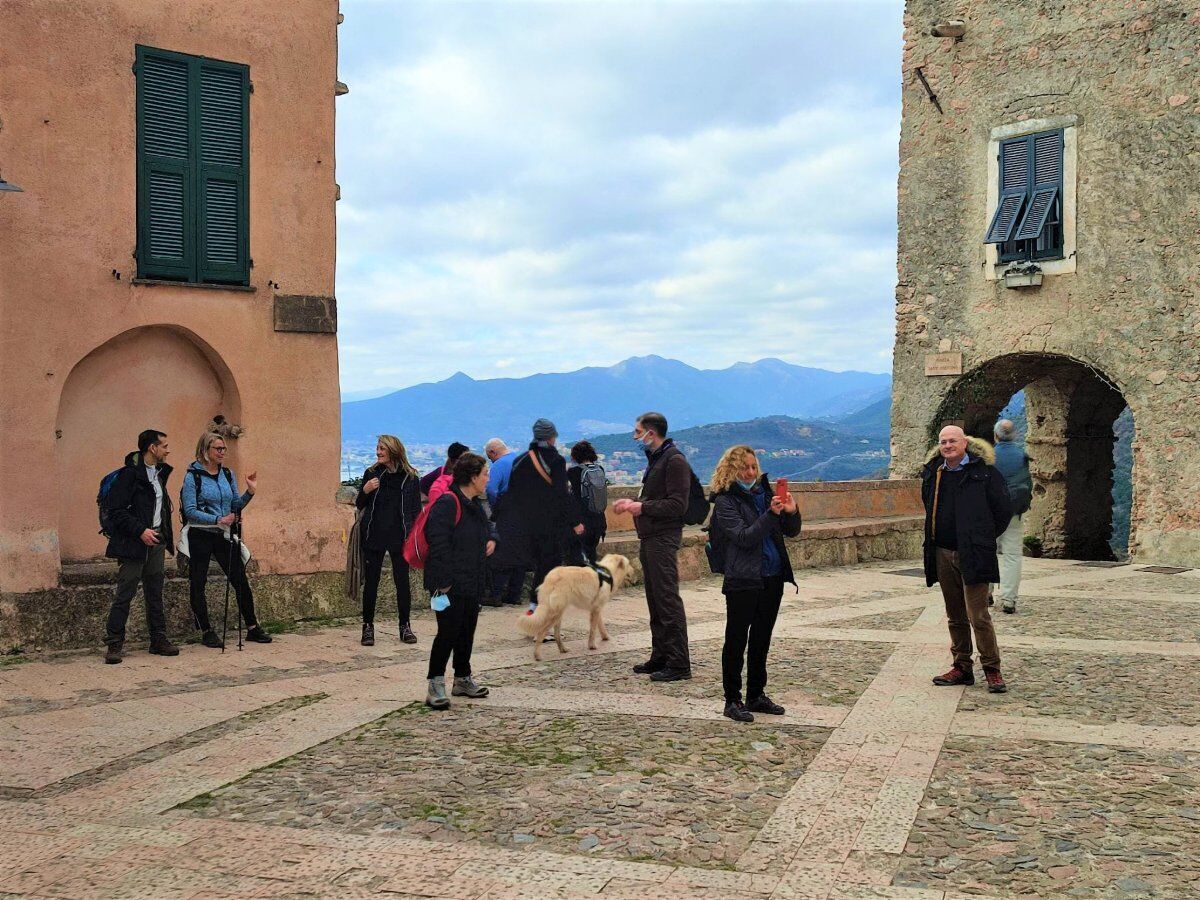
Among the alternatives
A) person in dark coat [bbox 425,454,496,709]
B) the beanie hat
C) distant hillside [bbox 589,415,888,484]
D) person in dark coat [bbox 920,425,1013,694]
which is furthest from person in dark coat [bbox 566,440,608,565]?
distant hillside [bbox 589,415,888,484]

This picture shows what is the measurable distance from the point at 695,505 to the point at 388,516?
9.19 feet

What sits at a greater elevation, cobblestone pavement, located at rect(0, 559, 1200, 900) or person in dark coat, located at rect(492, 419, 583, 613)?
person in dark coat, located at rect(492, 419, 583, 613)

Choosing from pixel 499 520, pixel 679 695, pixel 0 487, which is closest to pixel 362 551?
pixel 499 520

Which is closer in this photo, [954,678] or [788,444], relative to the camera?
[954,678]

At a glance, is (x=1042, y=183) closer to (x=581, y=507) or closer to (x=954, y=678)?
(x=581, y=507)

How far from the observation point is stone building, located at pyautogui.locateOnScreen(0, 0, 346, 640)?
911 cm

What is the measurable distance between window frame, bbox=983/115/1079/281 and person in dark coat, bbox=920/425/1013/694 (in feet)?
34.7

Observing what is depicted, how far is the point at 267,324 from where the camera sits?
34.2 ft

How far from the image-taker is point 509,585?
11.8m

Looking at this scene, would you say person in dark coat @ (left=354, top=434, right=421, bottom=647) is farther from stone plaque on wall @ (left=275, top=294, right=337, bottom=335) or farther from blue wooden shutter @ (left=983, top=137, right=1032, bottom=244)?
blue wooden shutter @ (left=983, top=137, right=1032, bottom=244)

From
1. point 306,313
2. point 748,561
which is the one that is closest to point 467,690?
point 748,561

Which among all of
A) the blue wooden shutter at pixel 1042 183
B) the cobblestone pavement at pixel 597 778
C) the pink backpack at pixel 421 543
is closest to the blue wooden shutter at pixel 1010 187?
the blue wooden shutter at pixel 1042 183

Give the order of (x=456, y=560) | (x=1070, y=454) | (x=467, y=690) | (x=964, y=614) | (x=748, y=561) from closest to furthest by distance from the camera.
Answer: (x=748, y=561) < (x=456, y=560) < (x=467, y=690) < (x=964, y=614) < (x=1070, y=454)

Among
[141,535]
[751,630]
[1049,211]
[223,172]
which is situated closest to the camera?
[751,630]
